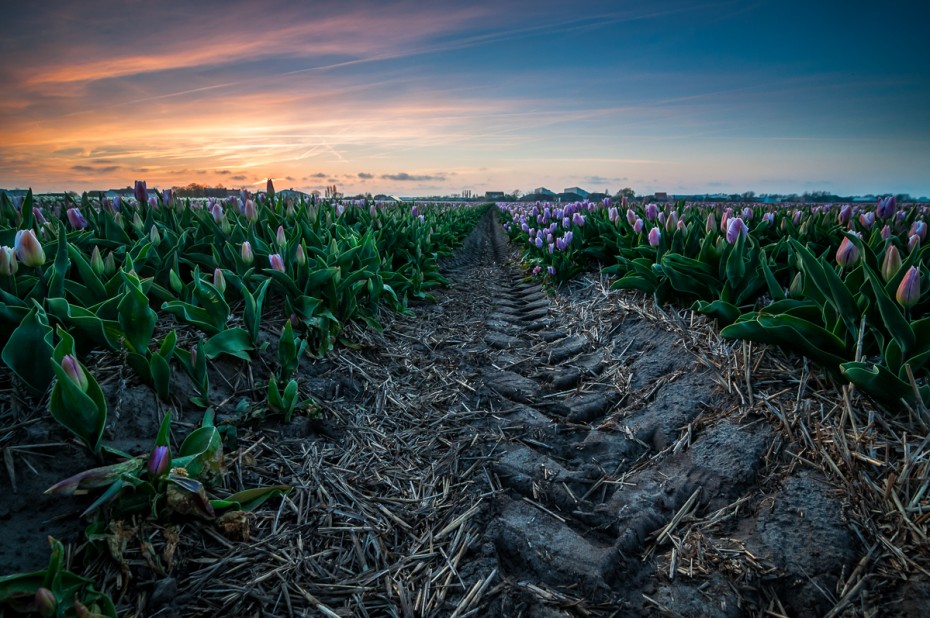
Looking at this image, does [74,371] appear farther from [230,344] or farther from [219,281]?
[219,281]

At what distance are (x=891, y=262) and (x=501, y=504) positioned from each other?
197 cm

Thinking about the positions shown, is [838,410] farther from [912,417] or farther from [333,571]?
[333,571]

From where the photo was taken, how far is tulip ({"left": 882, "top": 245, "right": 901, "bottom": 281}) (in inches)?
78.4

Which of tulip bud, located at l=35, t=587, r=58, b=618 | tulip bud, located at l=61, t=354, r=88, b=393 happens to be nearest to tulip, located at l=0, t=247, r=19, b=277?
tulip bud, located at l=61, t=354, r=88, b=393

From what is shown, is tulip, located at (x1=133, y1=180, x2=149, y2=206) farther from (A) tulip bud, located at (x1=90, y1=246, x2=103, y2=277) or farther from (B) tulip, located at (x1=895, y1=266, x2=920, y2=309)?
(B) tulip, located at (x1=895, y1=266, x2=920, y2=309)

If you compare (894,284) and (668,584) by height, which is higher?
(894,284)

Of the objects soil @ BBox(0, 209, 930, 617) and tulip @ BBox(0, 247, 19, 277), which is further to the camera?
tulip @ BBox(0, 247, 19, 277)

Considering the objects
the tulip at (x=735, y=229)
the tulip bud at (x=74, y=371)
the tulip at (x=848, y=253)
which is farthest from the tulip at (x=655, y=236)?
the tulip bud at (x=74, y=371)

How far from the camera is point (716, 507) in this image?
1.71 m

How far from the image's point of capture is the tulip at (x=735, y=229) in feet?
9.20

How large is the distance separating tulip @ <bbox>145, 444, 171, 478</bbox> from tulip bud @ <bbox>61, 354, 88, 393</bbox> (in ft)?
0.92

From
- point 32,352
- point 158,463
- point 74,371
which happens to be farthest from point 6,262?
point 158,463

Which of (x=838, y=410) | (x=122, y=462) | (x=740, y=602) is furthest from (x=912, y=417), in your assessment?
(x=122, y=462)

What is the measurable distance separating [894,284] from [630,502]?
4.94ft
